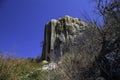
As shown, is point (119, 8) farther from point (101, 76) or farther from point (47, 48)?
point (47, 48)

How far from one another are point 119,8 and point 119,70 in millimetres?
2199

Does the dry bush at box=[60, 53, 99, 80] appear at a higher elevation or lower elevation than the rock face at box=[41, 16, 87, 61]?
lower

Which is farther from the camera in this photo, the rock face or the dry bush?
the rock face

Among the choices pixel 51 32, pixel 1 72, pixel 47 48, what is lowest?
pixel 1 72

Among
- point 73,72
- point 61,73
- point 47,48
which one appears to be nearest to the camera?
point 73,72

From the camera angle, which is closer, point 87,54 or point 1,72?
point 87,54

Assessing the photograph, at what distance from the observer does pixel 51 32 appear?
1018 inches

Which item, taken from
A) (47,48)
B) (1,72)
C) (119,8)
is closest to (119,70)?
(119,8)

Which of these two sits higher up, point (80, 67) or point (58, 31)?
point (58, 31)

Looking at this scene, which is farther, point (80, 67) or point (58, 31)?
point (58, 31)

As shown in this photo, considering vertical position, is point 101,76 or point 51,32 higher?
point 51,32

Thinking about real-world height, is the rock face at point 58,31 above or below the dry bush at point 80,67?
above

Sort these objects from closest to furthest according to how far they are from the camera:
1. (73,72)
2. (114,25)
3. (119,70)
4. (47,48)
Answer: (119,70) < (114,25) < (73,72) < (47,48)

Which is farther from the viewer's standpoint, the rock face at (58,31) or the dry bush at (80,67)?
the rock face at (58,31)
